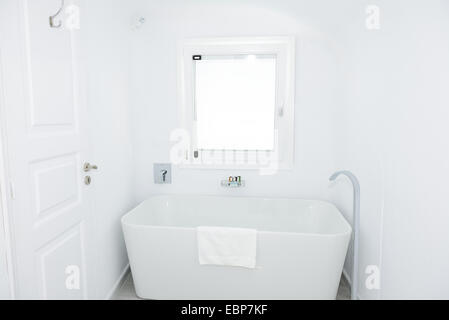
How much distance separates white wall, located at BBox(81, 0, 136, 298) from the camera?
2.01 meters

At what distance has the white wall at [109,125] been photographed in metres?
2.01

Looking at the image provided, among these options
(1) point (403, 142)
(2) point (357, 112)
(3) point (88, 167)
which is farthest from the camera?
(2) point (357, 112)

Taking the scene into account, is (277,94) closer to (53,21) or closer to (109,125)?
(109,125)

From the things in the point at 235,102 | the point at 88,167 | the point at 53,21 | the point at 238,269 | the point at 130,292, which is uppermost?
the point at 53,21

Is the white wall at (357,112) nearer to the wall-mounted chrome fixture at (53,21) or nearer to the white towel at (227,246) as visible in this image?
the white towel at (227,246)

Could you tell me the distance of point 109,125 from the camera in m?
2.25

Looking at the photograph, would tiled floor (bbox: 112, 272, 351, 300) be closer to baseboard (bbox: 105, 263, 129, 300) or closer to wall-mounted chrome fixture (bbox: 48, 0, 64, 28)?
baseboard (bbox: 105, 263, 129, 300)

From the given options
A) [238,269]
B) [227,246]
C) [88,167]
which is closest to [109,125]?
[88,167]

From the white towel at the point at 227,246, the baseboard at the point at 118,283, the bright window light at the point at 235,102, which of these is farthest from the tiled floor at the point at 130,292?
the bright window light at the point at 235,102

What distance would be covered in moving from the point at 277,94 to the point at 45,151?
1809mm

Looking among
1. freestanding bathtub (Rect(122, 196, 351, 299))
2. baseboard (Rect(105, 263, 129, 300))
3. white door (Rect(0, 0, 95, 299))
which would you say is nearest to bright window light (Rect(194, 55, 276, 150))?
freestanding bathtub (Rect(122, 196, 351, 299))

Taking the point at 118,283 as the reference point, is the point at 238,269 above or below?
above

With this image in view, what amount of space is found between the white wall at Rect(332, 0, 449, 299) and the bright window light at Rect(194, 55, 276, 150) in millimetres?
680

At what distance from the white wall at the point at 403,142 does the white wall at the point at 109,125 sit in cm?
180
